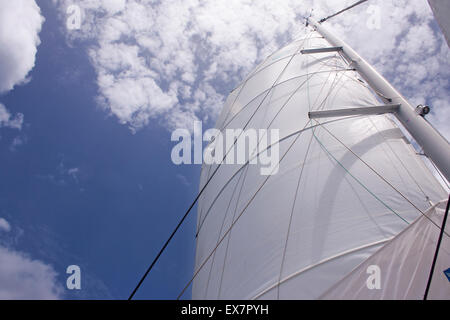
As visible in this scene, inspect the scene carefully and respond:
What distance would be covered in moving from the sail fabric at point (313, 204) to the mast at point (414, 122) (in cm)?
53

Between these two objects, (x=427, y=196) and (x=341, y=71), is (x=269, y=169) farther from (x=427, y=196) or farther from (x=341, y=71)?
(x=341, y=71)

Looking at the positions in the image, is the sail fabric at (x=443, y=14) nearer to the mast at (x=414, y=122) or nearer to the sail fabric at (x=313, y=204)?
the mast at (x=414, y=122)

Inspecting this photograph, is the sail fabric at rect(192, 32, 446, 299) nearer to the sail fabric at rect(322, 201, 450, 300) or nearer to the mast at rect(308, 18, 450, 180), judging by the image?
the sail fabric at rect(322, 201, 450, 300)

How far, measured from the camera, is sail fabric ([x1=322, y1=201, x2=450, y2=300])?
5.70 feet

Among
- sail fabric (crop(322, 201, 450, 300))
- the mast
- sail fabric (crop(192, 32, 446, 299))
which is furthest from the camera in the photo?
sail fabric (crop(192, 32, 446, 299))

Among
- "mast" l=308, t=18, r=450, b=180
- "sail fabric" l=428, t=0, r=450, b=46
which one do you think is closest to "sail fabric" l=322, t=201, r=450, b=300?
"mast" l=308, t=18, r=450, b=180

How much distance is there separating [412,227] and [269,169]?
193 cm

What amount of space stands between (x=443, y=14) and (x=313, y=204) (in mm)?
1998

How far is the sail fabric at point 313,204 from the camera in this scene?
2.28m

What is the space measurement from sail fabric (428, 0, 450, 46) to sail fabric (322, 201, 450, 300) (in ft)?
5.03

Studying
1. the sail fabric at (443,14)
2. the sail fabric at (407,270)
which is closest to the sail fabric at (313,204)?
the sail fabric at (407,270)

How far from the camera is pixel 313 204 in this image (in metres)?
2.73

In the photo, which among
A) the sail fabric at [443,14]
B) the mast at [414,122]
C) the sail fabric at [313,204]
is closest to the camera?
the sail fabric at [443,14]
